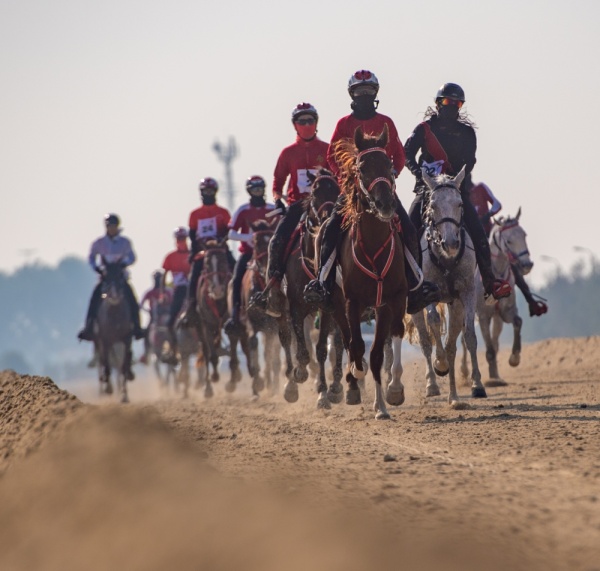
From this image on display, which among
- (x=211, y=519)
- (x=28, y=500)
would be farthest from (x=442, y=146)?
(x=211, y=519)

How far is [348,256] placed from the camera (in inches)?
606

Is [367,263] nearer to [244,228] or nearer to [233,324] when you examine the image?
[233,324]

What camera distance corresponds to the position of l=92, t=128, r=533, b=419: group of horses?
15.1 m

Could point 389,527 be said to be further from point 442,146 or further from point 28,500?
point 442,146

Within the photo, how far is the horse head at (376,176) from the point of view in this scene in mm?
14336

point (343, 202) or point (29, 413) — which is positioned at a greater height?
point (343, 202)

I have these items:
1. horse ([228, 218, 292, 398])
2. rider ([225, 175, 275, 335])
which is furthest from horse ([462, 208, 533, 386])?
rider ([225, 175, 275, 335])

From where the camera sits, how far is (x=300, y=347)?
18266mm

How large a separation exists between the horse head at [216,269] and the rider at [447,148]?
7904 millimetres

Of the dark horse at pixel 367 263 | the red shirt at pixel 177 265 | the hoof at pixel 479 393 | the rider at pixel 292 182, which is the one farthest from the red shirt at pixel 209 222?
the dark horse at pixel 367 263

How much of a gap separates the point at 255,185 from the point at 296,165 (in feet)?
19.2

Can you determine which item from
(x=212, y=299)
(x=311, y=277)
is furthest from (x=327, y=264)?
(x=212, y=299)

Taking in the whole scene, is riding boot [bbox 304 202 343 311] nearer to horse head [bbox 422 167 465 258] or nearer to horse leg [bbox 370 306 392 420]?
horse leg [bbox 370 306 392 420]

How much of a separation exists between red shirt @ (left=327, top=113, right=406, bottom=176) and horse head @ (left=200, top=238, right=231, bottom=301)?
8936mm
